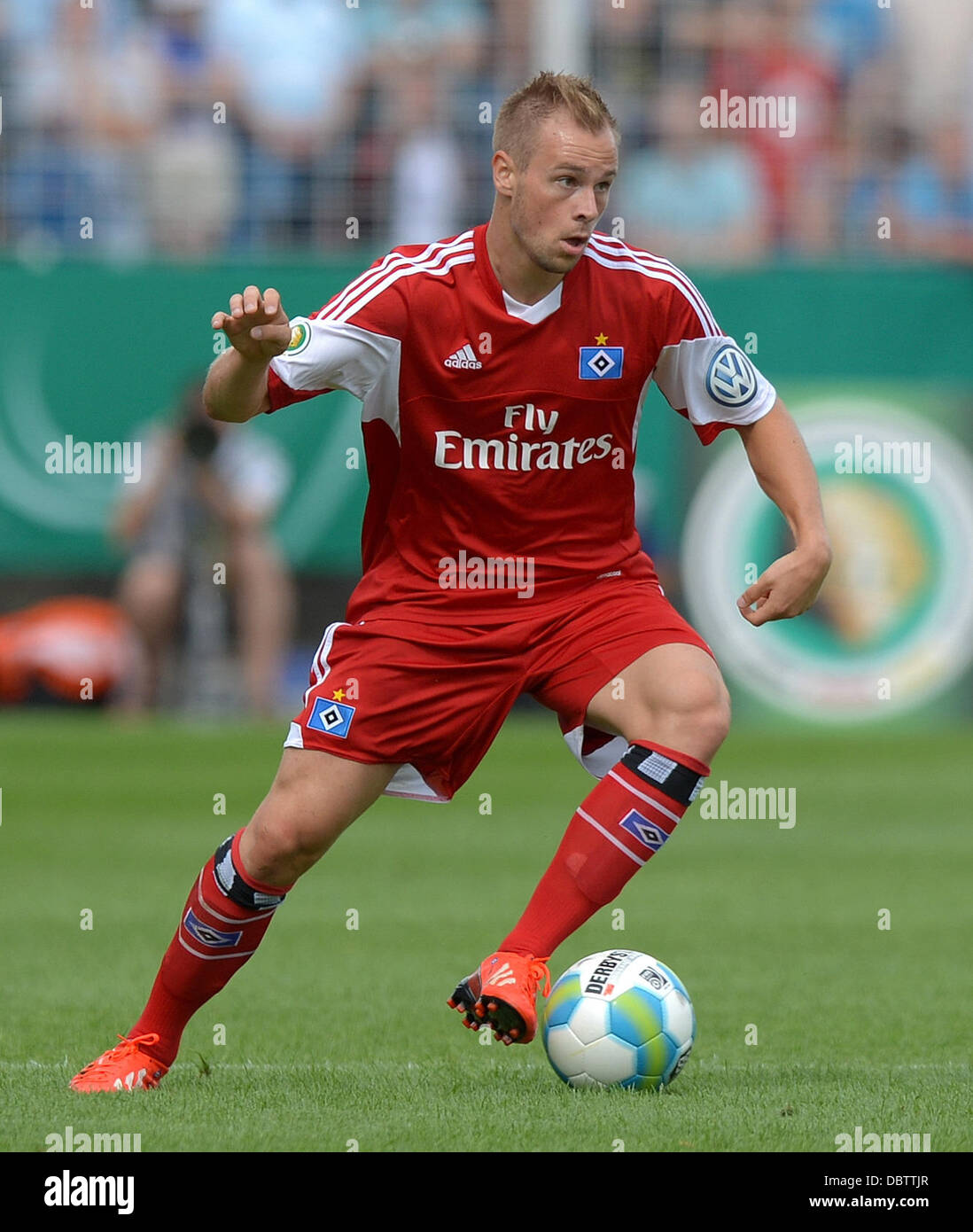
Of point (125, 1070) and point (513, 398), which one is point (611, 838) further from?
point (125, 1070)

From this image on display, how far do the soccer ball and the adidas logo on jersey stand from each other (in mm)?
1516

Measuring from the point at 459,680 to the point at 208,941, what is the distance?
0.88m

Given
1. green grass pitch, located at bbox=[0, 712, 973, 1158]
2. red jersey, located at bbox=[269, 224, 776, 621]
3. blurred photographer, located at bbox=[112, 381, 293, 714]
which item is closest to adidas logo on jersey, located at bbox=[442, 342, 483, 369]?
red jersey, located at bbox=[269, 224, 776, 621]

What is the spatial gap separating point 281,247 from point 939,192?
4629 mm

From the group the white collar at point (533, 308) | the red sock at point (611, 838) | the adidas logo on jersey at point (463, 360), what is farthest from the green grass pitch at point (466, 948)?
the white collar at point (533, 308)

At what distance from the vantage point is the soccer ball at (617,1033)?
16.7 feet

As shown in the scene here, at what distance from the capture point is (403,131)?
14742 millimetres

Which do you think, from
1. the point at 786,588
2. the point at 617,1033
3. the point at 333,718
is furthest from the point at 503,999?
the point at 786,588

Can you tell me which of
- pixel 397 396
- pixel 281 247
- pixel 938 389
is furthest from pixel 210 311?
pixel 397 396

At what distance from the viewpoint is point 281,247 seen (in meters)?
14.8

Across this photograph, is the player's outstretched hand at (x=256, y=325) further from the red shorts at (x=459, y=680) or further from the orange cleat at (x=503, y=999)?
the orange cleat at (x=503, y=999)

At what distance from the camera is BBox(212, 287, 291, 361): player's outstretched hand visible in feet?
16.0

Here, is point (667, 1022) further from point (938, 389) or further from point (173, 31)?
point (173, 31)

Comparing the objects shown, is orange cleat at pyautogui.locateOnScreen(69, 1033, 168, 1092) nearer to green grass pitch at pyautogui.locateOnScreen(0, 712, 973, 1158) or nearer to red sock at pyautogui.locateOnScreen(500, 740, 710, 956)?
green grass pitch at pyautogui.locateOnScreen(0, 712, 973, 1158)
